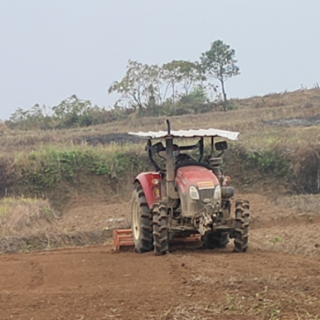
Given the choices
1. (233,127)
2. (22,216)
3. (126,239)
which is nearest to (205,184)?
(126,239)

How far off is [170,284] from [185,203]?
2.83 meters

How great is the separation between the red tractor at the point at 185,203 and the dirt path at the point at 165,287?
42 centimetres

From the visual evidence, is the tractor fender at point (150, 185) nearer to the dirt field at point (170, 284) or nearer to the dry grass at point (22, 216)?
the dirt field at point (170, 284)

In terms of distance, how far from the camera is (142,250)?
10742mm

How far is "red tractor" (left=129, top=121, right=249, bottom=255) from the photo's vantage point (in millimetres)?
9828

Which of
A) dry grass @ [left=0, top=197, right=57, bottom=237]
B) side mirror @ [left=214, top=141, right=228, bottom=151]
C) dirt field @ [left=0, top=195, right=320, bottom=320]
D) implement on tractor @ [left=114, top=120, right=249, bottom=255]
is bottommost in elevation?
dry grass @ [left=0, top=197, right=57, bottom=237]

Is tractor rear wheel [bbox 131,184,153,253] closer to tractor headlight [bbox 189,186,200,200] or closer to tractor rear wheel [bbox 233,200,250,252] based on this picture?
tractor headlight [bbox 189,186,200,200]

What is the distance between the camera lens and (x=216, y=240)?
10.9m

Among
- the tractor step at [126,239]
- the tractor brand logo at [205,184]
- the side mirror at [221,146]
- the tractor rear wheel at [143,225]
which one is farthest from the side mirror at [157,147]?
the tractor step at [126,239]

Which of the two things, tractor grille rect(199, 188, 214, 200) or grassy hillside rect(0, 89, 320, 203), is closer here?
tractor grille rect(199, 188, 214, 200)

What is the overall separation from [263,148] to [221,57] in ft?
62.9

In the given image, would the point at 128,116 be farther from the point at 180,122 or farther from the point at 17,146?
the point at 17,146

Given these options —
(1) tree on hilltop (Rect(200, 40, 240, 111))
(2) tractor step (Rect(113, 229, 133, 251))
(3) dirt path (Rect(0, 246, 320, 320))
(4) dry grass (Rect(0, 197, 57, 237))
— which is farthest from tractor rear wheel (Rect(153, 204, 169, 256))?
(1) tree on hilltop (Rect(200, 40, 240, 111))

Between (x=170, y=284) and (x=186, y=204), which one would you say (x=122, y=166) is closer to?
(x=186, y=204)
